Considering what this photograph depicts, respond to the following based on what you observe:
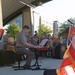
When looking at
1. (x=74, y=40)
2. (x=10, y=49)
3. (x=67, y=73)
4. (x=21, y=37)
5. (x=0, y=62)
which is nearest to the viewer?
(x=67, y=73)

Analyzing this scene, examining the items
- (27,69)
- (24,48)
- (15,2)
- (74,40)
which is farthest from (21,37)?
(15,2)

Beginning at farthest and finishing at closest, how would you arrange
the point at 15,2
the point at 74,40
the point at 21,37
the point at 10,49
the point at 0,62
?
the point at 15,2 → the point at 10,49 → the point at 0,62 → the point at 21,37 → the point at 74,40

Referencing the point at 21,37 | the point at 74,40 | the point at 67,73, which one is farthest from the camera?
the point at 21,37

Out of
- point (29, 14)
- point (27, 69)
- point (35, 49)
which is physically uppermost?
point (29, 14)

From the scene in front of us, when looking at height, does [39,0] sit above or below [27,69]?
above

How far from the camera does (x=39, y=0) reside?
88.8 feet

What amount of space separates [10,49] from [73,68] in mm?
9538

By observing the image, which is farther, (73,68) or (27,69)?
(27,69)

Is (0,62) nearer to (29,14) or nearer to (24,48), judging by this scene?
(24,48)

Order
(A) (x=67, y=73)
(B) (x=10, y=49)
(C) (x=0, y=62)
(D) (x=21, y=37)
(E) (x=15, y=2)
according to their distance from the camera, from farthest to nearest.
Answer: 1. (E) (x=15, y=2)
2. (B) (x=10, y=49)
3. (C) (x=0, y=62)
4. (D) (x=21, y=37)
5. (A) (x=67, y=73)

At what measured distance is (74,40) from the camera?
256 centimetres

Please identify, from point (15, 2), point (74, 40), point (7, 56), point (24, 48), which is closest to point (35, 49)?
point (24, 48)

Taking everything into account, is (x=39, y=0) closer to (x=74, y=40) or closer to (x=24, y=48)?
(x=24, y=48)

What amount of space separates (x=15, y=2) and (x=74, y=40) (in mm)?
23838
